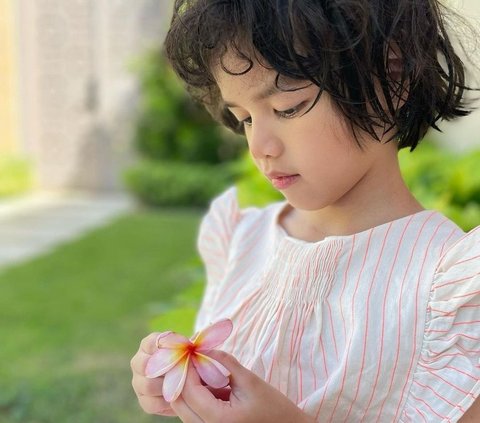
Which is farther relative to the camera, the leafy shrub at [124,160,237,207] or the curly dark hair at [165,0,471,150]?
the leafy shrub at [124,160,237,207]

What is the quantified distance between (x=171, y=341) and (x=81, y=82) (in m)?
11.0

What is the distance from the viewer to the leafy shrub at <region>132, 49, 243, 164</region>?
1094cm

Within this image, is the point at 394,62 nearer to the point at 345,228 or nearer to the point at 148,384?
the point at 345,228

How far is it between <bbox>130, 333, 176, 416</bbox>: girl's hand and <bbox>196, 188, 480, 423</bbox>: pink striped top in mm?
165

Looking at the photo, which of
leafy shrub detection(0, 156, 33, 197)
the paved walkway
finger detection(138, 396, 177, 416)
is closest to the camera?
finger detection(138, 396, 177, 416)

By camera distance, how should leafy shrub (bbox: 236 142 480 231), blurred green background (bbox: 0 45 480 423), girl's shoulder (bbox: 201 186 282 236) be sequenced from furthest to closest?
blurred green background (bbox: 0 45 480 423), leafy shrub (bbox: 236 142 480 231), girl's shoulder (bbox: 201 186 282 236)

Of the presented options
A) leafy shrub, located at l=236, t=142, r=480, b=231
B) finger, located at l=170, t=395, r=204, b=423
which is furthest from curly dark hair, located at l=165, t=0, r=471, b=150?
leafy shrub, located at l=236, t=142, r=480, b=231

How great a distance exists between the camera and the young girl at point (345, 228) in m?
1.12

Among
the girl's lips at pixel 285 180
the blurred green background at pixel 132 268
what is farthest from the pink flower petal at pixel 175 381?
the blurred green background at pixel 132 268

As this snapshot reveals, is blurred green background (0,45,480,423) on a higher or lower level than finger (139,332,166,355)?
lower

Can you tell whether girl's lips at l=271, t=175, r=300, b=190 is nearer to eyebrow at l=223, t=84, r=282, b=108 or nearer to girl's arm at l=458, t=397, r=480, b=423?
eyebrow at l=223, t=84, r=282, b=108

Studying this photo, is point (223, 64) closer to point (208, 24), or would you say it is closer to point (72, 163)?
point (208, 24)

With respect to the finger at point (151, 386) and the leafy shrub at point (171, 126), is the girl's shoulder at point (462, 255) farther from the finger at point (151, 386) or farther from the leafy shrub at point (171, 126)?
the leafy shrub at point (171, 126)

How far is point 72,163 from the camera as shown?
39.4 feet
